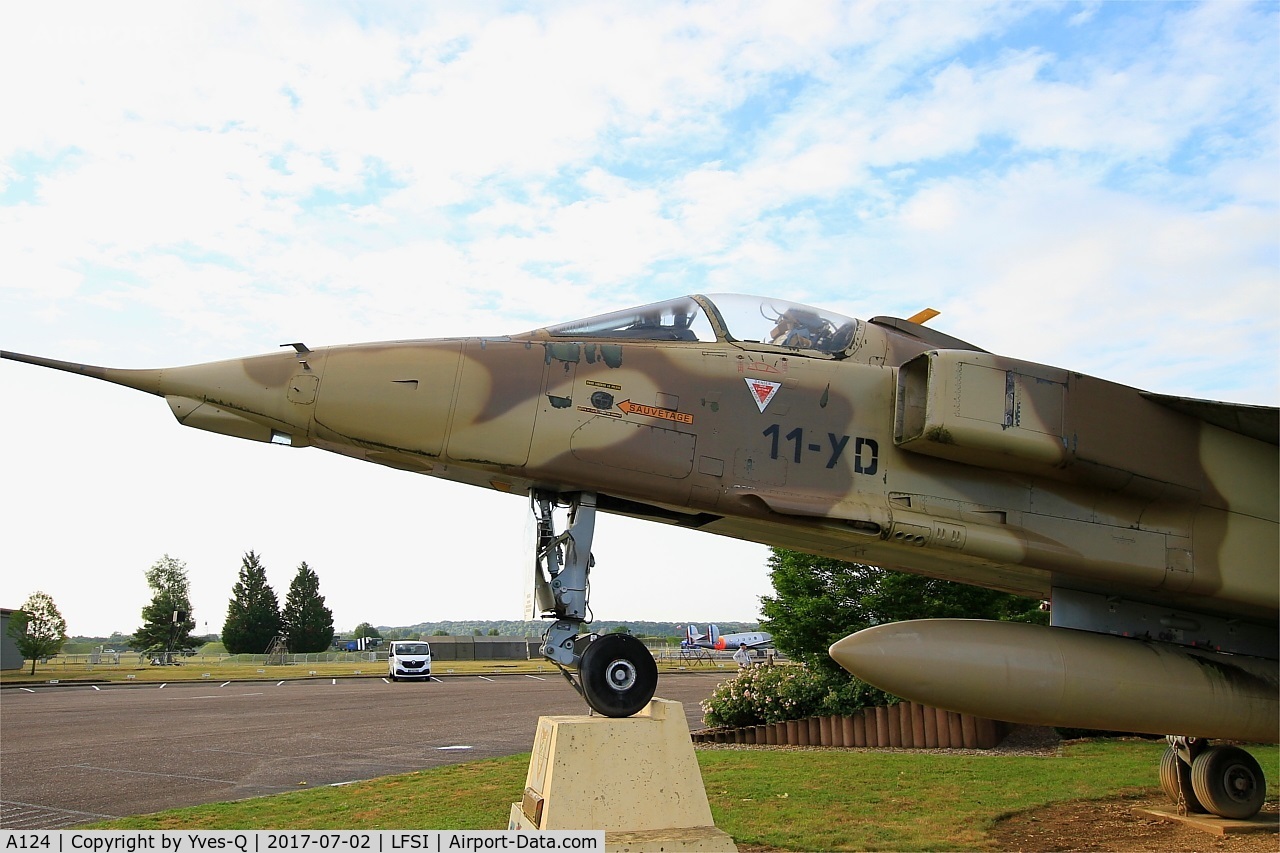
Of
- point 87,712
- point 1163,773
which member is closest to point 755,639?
point 87,712

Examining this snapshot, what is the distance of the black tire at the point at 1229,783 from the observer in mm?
9148

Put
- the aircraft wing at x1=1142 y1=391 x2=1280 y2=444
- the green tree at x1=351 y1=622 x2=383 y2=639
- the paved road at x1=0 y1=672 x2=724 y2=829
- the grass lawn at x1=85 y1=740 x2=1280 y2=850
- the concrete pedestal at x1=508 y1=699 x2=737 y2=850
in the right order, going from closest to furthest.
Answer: the concrete pedestal at x1=508 y1=699 x2=737 y2=850
the aircraft wing at x1=1142 y1=391 x2=1280 y2=444
the grass lawn at x1=85 y1=740 x2=1280 y2=850
the paved road at x1=0 y1=672 x2=724 y2=829
the green tree at x1=351 y1=622 x2=383 y2=639

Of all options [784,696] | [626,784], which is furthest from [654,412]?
[784,696]

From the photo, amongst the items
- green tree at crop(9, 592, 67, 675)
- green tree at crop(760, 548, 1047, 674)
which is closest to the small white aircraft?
green tree at crop(9, 592, 67, 675)

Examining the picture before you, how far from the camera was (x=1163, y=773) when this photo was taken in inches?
382

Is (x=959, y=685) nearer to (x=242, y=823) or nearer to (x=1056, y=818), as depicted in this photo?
(x=1056, y=818)

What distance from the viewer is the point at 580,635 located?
580 centimetres

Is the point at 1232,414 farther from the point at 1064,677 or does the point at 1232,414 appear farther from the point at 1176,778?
the point at 1176,778

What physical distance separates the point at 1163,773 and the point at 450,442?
8.45 meters

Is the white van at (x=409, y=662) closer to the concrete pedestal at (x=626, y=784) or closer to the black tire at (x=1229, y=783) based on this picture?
the black tire at (x=1229, y=783)

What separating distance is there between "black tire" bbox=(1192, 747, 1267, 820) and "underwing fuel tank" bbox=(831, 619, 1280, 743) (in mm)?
2523

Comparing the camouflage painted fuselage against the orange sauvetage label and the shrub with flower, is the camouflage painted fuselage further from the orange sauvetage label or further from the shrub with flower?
the shrub with flower

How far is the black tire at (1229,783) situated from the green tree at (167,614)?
75.9m

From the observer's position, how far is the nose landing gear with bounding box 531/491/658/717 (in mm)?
5566
